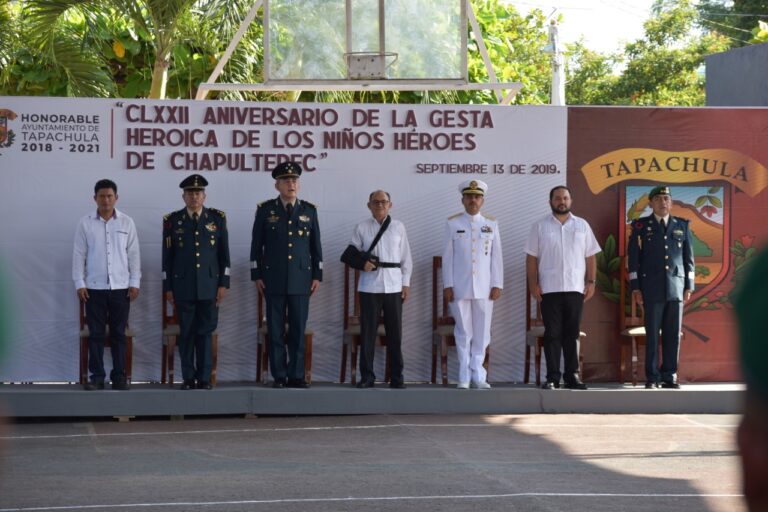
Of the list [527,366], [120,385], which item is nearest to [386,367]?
[527,366]

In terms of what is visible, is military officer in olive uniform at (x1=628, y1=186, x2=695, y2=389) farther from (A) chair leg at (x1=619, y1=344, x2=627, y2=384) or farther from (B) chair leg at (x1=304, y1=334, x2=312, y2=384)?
(B) chair leg at (x1=304, y1=334, x2=312, y2=384)

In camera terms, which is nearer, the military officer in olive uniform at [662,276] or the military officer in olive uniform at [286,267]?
the military officer in olive uniform at [286,267]

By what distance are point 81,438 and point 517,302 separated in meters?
4.51

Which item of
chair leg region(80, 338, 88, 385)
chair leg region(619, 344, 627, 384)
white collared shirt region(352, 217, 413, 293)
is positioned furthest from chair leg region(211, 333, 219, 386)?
chair leg region(619, 344, 627, 384)

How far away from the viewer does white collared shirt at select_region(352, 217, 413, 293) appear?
1158cm

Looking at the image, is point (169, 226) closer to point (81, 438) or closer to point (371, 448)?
point (81, 438)

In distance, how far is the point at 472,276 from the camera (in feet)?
38.5

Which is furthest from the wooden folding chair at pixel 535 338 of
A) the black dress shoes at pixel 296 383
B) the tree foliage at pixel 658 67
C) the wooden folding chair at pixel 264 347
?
the tree foliage at pixel 658 67

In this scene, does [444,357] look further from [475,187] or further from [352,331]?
[475,187]

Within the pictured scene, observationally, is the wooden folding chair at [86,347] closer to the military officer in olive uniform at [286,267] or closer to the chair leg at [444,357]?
the military officer in olive uniform at [286,267]

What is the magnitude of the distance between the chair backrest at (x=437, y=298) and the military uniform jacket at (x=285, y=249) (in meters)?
1.19

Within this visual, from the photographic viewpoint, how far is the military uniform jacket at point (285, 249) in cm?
1142

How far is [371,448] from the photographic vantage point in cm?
895

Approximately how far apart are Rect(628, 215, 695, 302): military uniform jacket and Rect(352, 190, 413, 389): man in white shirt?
6.86ft
